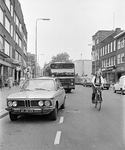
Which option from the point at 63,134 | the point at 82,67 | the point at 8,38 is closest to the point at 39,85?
the point at 63,134

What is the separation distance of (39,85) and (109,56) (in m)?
43.4

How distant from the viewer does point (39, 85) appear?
8.51 m

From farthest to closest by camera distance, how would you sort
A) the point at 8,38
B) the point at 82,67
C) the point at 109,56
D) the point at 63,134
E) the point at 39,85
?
the point at 82,67
the point at 109,56
the point at 8,38
the point at 39,85
the point at 63,134

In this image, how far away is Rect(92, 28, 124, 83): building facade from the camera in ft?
151

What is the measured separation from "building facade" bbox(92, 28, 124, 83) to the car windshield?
35.5 m

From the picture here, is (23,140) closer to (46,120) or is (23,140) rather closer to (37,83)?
(46,120)

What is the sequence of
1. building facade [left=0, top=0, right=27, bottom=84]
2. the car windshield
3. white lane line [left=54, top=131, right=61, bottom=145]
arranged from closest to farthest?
white lane line [left=54, top=131, right=61, bottom=145], the car windshield, building facade [left=0, top=0, right=27, bottom=84]

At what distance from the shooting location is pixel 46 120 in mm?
7395

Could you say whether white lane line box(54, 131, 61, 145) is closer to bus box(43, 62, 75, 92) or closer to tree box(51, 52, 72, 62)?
bus box(43, 62, 75, 92)

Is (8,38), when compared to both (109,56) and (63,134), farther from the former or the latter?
(109,56)

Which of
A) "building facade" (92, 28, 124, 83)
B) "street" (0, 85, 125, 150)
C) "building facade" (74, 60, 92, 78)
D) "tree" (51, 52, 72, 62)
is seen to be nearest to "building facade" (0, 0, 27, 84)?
"street" (0, 85, 125, 150)

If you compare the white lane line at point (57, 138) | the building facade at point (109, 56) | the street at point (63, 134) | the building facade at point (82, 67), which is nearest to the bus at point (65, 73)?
the street at point (63, 134)

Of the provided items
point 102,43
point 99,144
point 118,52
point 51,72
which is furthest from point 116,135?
point 102,43

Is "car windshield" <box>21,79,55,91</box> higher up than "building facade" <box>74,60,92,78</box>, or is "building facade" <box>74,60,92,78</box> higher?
"building facade" <box>74,60,92,78</box>
